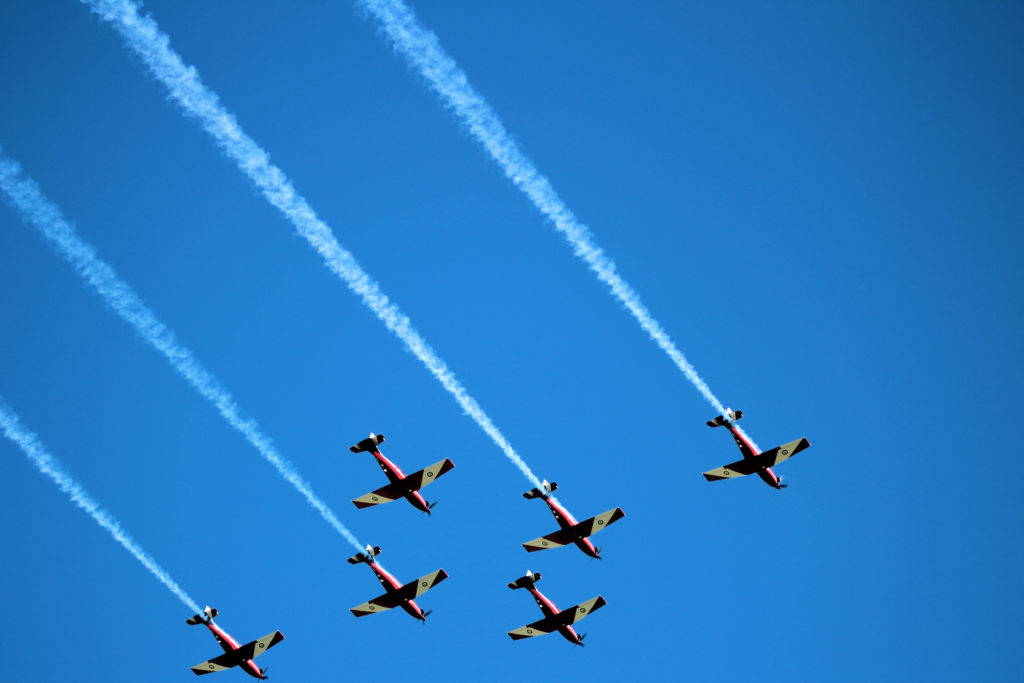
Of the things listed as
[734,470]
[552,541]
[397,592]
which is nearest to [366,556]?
[397,592]

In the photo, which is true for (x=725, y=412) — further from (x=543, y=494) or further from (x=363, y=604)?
(x=363, y=604)

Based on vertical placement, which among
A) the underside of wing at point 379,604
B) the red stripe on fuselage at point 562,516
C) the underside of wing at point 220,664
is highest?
the red stripe on fuselage at point 562,516

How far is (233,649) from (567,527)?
13634 mm

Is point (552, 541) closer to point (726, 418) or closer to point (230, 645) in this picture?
point (726, 418)

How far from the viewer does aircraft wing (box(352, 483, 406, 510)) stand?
47.1 metres

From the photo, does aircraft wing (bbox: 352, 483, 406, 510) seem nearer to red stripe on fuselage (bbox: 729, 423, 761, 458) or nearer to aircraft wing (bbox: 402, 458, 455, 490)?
aircraft wing (bbox: 402, 458, 455, 490)

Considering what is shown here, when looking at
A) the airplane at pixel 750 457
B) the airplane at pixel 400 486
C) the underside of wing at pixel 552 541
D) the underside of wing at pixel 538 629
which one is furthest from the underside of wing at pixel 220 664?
the airplane at pixel 750 457

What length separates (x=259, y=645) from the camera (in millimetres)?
48250

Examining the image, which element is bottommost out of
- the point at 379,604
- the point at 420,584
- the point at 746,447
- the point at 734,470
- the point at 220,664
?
the point at 220,664

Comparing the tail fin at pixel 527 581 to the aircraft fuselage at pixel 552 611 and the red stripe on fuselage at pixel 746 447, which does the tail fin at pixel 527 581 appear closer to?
the aircraft fuselage at pixel 552 611

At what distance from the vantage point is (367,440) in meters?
45.5

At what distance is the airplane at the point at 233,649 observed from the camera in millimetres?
47906

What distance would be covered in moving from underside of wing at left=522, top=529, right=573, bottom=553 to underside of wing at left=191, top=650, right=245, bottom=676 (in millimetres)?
11898

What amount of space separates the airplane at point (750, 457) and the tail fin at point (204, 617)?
62.9 ft
